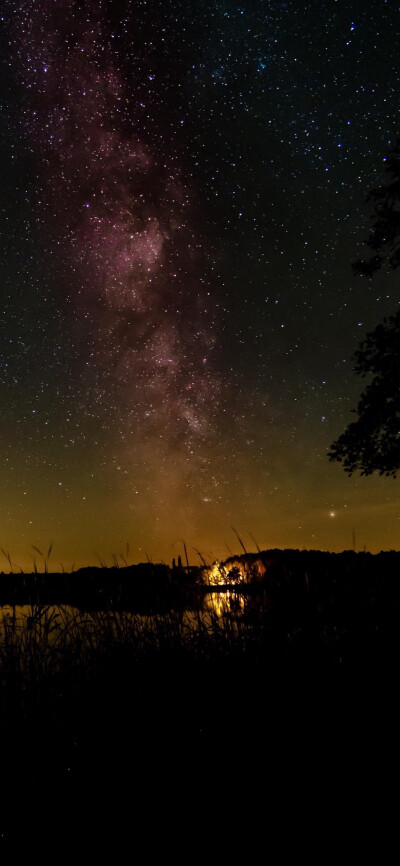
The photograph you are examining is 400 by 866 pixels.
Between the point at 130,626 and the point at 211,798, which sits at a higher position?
the point at 130,626

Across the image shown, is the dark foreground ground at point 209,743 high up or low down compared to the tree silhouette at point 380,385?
down

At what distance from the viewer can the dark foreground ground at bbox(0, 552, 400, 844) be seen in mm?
2658

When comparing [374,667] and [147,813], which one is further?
[374,667]

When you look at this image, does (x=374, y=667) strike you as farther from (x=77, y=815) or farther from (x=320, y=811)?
(x=77, y=815)

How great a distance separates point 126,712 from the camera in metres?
3.97

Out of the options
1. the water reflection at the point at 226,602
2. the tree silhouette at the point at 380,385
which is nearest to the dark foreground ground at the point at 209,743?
the water reflection at the point at 226,602

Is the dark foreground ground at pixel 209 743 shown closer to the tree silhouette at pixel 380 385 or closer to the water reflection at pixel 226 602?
the water reflection at pixel 226 602

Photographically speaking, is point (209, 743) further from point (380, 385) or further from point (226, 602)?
point (380, 385)

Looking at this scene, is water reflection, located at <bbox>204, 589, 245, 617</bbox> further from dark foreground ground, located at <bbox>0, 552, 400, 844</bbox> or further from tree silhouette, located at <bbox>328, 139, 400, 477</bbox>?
tree silhouette, located at <bbox>328, 139, 400, 477</bbox>

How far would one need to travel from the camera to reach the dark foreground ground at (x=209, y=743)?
2.66 m

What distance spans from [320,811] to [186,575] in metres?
4.26

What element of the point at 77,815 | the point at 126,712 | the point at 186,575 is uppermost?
the point at 186,575

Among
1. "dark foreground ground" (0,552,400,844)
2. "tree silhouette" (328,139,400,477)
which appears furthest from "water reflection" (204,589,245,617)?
"tree silhouette" (328,139,400,477)

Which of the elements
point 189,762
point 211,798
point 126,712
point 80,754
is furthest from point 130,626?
point 211,798
